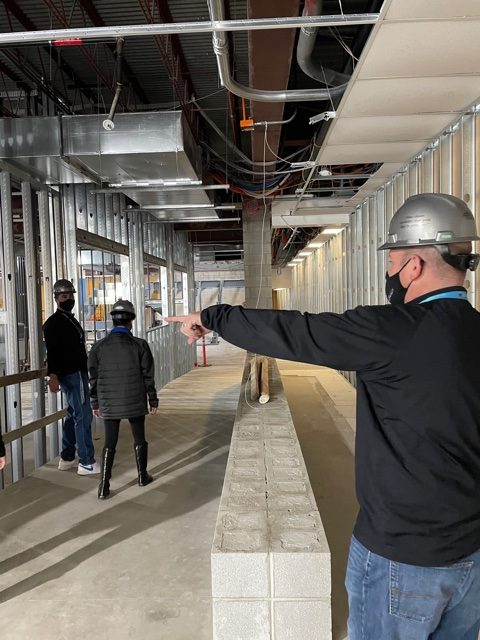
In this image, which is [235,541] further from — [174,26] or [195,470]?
[195,470]

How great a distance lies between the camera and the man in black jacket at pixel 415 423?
112 cm

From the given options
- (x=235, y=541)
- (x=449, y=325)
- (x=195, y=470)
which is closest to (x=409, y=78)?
(x=449, y=325)

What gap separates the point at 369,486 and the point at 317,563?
75cm

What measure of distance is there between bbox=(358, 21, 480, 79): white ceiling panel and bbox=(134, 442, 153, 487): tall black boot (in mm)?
3158

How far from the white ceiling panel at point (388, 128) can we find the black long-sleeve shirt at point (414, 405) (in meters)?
2.67

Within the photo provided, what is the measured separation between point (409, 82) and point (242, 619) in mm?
2892

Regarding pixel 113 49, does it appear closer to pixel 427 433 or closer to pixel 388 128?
pixel 388 128

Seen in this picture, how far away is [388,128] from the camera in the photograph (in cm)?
361

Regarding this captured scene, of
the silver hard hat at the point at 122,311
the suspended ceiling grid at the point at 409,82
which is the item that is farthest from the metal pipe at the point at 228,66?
the silver hard hat at the point at 122,311

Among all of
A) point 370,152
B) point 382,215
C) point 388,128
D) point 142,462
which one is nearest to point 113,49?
point 370,152

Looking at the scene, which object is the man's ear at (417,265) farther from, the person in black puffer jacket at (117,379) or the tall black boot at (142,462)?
the tall black boot at (142,462)

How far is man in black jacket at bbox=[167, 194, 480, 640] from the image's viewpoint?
3.68 ft

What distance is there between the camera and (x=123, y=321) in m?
3.92

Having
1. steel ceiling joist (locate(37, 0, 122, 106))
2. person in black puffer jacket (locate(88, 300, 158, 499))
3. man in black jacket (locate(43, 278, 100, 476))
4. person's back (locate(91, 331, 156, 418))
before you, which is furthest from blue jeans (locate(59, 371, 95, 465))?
steel ceiling joist (locate(37, 0, 122, 106))
